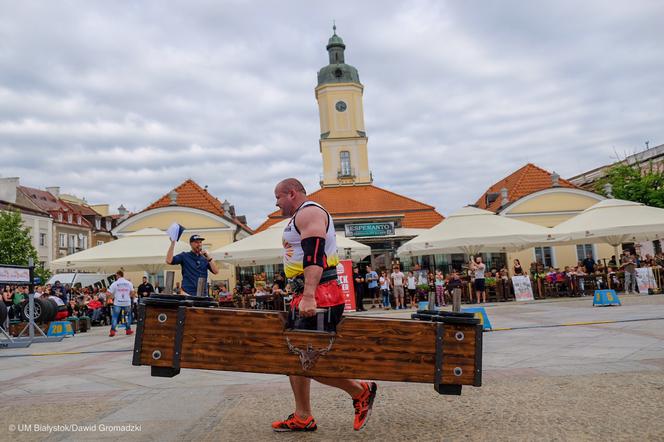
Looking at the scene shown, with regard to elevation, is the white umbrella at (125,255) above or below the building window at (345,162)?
below

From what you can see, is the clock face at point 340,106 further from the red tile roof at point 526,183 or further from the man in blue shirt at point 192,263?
the man in blue shirt at point 192,263

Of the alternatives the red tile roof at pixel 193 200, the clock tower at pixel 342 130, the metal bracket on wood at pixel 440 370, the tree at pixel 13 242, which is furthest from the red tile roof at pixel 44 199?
the metal bracket on wood at pixel 440 370

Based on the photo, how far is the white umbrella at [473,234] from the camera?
17.6m

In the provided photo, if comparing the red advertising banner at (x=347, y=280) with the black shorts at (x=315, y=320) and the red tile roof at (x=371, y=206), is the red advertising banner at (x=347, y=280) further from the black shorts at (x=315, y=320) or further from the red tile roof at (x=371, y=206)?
the red tile roof at (x=371, y=206)

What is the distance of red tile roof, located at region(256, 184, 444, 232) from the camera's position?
119 feet

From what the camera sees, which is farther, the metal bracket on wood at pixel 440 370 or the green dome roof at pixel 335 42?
the green dome roof at pixel 335 42

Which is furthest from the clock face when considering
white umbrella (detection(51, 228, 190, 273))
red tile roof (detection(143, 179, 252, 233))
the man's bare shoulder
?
the man's bare shoulder

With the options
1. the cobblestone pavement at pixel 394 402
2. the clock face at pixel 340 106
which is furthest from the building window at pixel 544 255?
the cobblestone pavement at pixel 394 402

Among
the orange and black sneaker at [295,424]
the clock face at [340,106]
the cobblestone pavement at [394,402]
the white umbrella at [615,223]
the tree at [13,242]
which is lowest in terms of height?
the cobblestone pavement at [394,402]

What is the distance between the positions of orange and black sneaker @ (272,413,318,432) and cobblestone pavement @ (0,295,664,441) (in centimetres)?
8

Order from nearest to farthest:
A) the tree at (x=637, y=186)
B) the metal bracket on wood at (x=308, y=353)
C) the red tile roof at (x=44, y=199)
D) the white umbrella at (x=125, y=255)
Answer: the metal bracket on wood at (x=308, y=353), the white umbrella at (x=125, y=255), the tree at (x=637, y=186), the red tile roof at (x=44, y=199)

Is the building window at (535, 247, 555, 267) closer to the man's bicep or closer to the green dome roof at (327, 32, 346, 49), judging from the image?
the green dome roof at (327, 32, 346, 49)

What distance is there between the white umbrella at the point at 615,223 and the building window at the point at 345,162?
28.0 meters

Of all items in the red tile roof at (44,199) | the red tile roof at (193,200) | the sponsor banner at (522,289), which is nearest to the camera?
the sponsor banner at (522,289)
